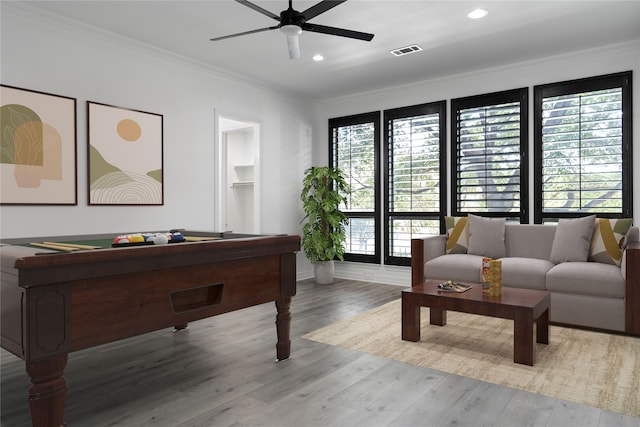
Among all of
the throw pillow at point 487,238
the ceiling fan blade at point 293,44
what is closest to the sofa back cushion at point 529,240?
the throw pillow at point 487,238

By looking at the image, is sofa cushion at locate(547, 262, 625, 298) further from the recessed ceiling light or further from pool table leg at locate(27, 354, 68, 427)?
pool table leg at locate(27, 354, 68, 427)

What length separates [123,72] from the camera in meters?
4.14

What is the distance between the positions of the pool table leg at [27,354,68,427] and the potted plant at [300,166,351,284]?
13.5ft

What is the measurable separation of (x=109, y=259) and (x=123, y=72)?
9.67ft

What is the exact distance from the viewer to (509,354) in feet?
9.70

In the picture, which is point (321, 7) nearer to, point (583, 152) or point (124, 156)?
point (124, 156)

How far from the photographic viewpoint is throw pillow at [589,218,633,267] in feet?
12.6

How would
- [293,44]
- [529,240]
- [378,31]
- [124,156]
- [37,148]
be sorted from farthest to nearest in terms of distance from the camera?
[529,240] < [124,156] < [378,31] < [37,148] < [293,44]

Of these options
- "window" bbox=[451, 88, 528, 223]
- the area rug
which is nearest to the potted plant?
"window" bbox=[451, 88, 528, 223]

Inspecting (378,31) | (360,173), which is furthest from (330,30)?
(360,173)

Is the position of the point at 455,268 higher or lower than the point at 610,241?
lower

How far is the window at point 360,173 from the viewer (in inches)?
239

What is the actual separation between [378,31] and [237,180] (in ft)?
12.0

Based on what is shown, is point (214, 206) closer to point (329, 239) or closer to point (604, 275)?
point (329, 239)
